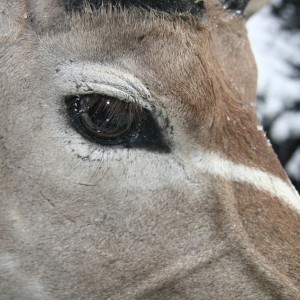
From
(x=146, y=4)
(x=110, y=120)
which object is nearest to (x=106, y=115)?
(x=110, y=120)

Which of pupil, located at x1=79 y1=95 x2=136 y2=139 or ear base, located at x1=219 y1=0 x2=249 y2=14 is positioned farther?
ear base, located at x1=219 y1=0 x2=249 y2=14

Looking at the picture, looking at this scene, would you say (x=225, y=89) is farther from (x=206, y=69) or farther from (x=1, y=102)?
(x=1, y=102)

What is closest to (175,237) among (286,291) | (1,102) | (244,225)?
(244,225)

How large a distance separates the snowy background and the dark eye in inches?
97.2

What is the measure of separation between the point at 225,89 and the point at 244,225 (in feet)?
2.09

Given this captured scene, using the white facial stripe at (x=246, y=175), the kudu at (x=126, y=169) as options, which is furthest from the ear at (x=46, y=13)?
the white facial stripe at (x=246, y=175)

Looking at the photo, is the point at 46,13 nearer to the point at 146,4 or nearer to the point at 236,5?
the point at 146,4

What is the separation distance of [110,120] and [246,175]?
2.09 feet

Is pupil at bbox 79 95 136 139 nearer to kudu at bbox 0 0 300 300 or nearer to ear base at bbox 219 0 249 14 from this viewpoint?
kudu at bbox 0 0 300 300

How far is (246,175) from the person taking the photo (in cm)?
299

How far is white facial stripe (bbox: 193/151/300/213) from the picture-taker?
293 centimetres

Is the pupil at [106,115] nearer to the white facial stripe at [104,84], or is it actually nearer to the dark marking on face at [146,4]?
the white facial stripe at [104,84]

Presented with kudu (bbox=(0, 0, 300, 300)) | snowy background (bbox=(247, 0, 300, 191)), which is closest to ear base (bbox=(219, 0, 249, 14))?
kudu (bbox=(0, 0, 300, 300))

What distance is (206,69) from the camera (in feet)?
9.64
